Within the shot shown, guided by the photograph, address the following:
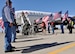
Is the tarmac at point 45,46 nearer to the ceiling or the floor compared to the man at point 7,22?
nearer to the floor

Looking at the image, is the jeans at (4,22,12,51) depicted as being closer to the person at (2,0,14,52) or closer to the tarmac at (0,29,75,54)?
the person at (2,0,14,52)

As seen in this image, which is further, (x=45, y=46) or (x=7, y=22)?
(x=45, y=46)

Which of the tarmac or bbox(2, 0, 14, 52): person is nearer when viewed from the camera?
the tarmac

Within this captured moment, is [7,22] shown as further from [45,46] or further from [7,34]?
[45,46]

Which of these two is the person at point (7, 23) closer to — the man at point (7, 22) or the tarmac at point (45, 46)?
the man at point (7, 22)

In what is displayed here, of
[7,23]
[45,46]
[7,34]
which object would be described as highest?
[7,23]

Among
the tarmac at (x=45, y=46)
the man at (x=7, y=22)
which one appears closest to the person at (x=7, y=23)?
the man at (x=7, y=22)

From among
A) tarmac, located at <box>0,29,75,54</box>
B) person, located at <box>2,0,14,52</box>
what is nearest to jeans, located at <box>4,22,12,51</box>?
person, located at <box>2,0,14,52</box>

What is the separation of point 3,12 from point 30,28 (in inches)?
626

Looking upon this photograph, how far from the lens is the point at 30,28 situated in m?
25.5

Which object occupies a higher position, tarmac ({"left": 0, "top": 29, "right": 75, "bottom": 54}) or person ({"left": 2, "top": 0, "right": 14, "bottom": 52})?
person ({"left": 2, "top": 0, "right": 14, "bottom": 52})

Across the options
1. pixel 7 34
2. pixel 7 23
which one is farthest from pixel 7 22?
pixel 7 34

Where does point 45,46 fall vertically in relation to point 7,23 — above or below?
below

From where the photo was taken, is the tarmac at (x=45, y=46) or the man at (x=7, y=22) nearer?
the tarmac at (x=45, y=46)
